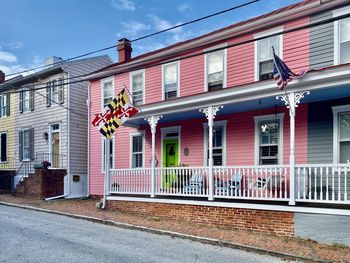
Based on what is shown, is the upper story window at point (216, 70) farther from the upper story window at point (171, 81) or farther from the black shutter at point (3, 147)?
the black shutter at point (3, 147)

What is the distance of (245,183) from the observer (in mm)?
10070

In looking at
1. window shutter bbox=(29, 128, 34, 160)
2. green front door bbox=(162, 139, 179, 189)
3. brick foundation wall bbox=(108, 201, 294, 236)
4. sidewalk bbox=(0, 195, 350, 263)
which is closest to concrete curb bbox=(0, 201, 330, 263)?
sidewalk bbox=(0, 195, 350, 263)

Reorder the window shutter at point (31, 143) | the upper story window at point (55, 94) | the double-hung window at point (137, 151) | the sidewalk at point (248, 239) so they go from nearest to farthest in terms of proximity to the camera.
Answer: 1. the sidewalk at point (248, 239)
2. the double-hung window at point (137, 151)
3. the upper story window at point (55, 94)
4. the window shutter at point (31, 143)

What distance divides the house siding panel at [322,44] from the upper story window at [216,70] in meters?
3.20

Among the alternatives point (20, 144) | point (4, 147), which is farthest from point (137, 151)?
point (4, 147)

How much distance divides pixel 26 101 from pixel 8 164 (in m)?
4.25

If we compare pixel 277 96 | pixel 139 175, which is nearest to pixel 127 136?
pixel 139 175

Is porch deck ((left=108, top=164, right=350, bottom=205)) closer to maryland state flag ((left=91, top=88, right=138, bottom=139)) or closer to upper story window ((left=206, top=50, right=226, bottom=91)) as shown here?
maryland state flag ((left=91, top=88, right=138, bottom=139))

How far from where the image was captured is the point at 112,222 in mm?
10062

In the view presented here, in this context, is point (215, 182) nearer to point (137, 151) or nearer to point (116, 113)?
point (116, 113)

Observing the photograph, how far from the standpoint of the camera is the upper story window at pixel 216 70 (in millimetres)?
12602

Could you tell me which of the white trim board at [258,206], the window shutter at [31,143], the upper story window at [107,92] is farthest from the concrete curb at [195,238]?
the window shutter at [31,143]

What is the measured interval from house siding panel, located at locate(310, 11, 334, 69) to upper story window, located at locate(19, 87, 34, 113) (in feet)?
51.2

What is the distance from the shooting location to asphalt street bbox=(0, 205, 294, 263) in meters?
6.47
